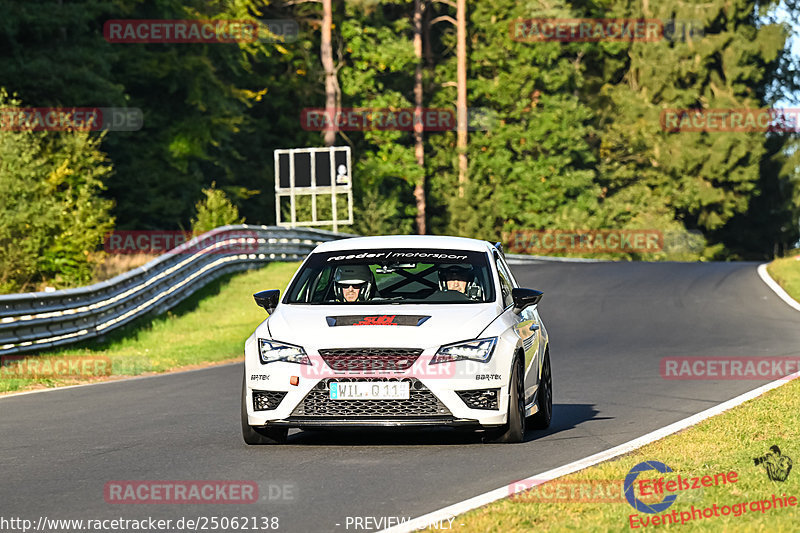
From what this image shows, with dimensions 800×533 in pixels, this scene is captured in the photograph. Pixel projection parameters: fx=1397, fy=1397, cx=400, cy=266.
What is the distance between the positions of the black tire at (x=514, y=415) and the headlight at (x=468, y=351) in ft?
0.95

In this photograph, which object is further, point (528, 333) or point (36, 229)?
point (36, 229)

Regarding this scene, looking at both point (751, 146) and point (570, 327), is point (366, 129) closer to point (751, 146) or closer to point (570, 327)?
point (751, 146)

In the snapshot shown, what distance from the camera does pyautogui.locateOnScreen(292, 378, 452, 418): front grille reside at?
10.2m

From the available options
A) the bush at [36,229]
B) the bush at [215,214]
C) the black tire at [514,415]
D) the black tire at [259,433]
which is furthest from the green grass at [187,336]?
the black tire at [514,415]

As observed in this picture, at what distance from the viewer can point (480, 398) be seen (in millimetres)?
10289

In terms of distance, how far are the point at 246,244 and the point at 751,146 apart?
163 feet

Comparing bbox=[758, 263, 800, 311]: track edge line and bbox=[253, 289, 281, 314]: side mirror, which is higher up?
bbox=[253, 289, 281, 314]: side mirror
